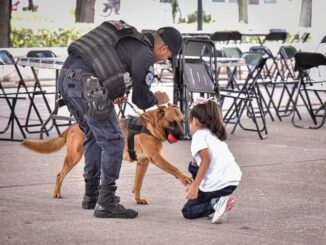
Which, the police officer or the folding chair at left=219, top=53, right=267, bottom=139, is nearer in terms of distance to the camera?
the police officer

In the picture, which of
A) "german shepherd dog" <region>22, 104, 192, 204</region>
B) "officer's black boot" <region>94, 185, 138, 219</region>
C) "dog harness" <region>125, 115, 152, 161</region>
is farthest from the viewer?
"dog harness" <region>125, 115, 152, 161</region>

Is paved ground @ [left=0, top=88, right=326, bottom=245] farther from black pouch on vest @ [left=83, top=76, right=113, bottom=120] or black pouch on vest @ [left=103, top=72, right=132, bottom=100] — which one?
black pouch on vest @ [left=103, top=72, right=132, bottom=100]

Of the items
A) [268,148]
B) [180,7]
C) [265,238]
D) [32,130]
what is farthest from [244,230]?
[180,7]

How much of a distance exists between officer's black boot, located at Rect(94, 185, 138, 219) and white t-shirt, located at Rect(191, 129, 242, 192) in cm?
59

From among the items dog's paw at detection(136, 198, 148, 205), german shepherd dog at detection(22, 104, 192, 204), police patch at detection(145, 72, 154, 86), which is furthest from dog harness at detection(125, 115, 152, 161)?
police patch at detection(145, 72, 154, 86)

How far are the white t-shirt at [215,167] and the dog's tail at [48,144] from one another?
4.39 ft

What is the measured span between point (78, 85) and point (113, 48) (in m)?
0.38

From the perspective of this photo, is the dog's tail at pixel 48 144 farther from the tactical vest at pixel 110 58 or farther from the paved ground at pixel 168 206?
the tactical vest at pixel 110 58

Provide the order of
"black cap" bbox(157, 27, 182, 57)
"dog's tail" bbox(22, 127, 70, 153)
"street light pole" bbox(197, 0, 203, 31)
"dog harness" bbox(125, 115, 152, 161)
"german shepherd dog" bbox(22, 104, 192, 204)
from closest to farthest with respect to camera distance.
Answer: "black cap" bbox(157, 27, 182, 57) < "german shepherd dog" bbox(22, 104, 192, 204) < "dog harness" bbox(125, 115, 152, 161) < "dog's tail" bbox(22, 127, 70, 153) < "street light pole" bbox(197, 0, 203, 31)

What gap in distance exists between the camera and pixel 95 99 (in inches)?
267

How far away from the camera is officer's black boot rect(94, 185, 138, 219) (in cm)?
698

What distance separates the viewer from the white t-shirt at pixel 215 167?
704cm

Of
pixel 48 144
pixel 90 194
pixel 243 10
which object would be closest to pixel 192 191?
pixel 90 194

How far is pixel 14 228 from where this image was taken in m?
6.61
